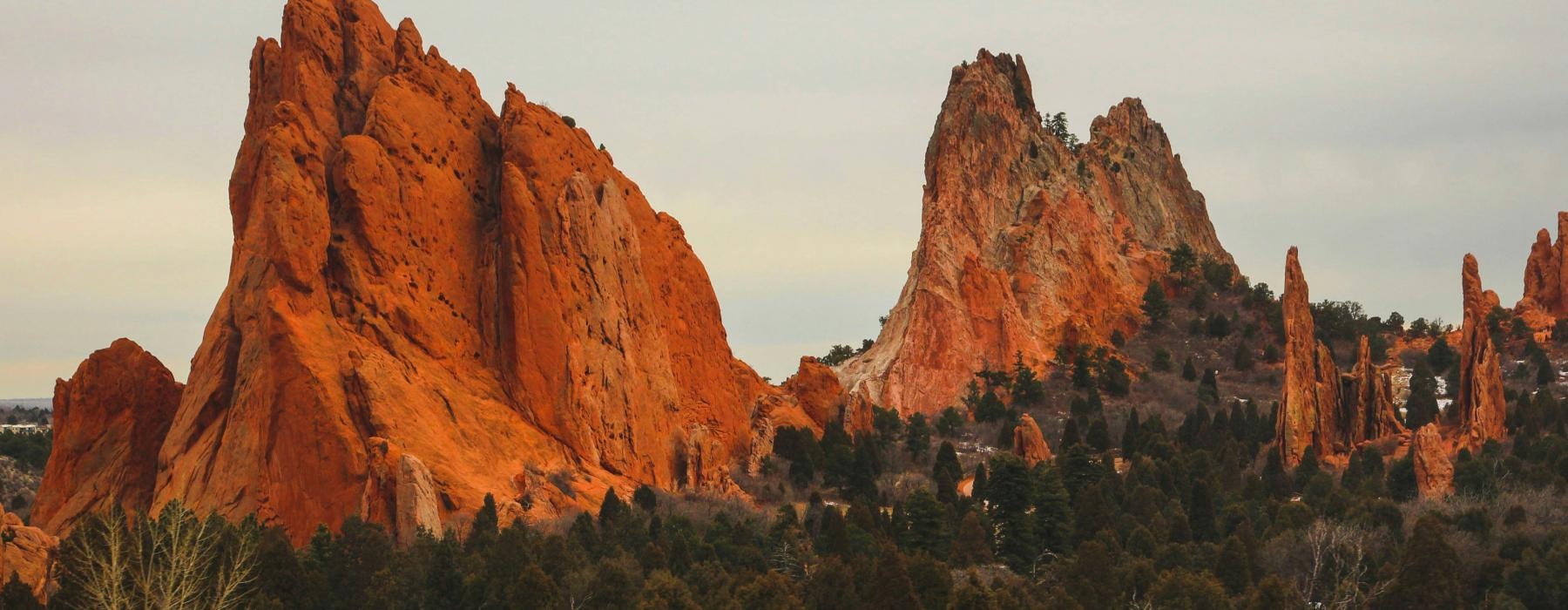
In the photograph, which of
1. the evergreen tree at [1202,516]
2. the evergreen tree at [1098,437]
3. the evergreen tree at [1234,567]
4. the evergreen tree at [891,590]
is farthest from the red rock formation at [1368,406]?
the evergreen tree at [891,590]

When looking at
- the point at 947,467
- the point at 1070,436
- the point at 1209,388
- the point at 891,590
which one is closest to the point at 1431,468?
the point at 947,467

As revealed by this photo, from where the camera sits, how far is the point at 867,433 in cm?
10969

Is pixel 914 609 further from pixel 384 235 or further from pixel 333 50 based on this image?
pixel 333 50

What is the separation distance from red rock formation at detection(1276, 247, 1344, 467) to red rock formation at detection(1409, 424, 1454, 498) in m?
8.47

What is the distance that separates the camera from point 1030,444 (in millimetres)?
106062

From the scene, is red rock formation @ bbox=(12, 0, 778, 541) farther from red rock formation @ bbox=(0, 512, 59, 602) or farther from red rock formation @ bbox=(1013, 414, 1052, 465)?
red rock formation @ bbox=(1013, 414, 1052, 465)

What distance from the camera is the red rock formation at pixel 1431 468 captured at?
94.9m


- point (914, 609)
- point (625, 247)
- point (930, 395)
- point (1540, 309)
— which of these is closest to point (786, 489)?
point (625, 247)

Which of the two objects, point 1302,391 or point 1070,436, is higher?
point 1302,391

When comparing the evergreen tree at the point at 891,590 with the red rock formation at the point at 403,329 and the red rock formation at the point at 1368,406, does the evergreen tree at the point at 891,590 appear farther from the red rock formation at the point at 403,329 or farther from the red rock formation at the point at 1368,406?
the red rock formation at the point at 1368,406

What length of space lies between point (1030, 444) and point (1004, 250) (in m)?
45.5

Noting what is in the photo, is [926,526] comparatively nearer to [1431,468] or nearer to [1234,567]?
[1234,567]

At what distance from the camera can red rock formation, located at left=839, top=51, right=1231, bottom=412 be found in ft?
461

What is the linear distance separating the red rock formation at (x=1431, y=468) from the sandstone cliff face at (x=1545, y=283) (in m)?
56.5
